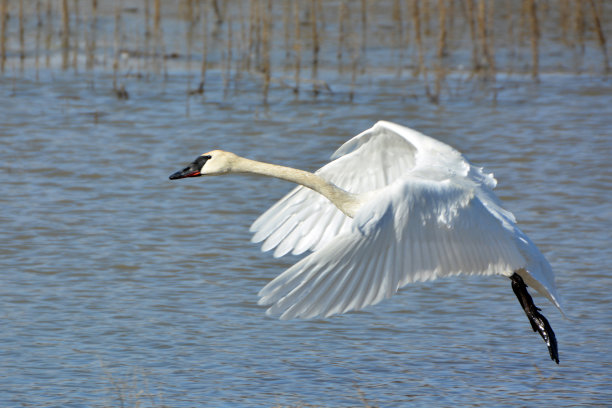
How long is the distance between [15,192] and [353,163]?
3.79 metres

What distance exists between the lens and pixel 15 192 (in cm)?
922

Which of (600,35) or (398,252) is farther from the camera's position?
(600,35)

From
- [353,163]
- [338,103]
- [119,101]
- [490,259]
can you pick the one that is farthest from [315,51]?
[490,259]

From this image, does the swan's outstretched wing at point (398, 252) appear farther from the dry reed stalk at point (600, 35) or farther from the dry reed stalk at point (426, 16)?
the dry reed stalk at point (600, 35)

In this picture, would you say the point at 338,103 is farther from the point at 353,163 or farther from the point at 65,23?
the point at 353,163

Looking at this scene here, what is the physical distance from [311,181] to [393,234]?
1.13 metres

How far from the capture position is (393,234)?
479 centimetres

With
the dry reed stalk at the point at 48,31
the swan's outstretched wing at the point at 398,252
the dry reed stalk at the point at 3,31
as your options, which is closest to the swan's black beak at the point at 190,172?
the swan's outstretched wing at the point at 398,252

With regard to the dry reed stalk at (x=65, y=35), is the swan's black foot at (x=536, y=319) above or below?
below

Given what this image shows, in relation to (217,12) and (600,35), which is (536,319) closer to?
(600,35)

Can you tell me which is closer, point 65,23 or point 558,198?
point 558,198

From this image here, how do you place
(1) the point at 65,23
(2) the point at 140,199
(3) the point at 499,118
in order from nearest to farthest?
1. (2) the point at 140,199
2. (3) the point at 499,118
3. (1) the point at 65,23

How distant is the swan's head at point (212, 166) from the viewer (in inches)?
241

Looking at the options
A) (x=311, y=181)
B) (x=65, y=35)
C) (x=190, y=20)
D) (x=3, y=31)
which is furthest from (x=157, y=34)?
(x=311, y=181)
